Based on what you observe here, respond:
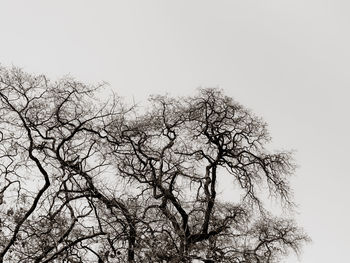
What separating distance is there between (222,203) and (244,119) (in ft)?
9.57

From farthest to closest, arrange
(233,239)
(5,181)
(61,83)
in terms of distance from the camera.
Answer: (233,239)
(61,83)
(5,181)

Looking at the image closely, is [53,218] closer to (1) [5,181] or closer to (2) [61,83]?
(1) [5,181]

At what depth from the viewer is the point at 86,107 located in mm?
13133

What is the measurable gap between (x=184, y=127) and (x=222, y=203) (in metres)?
2.85

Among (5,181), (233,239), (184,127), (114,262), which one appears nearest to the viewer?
(114,262)

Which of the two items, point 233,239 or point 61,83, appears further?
point 233,239

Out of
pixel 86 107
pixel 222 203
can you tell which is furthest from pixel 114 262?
pixel 222 203

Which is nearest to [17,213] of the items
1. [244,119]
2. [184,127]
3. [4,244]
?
[4,244]

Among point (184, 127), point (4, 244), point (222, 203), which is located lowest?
point (4, 244)

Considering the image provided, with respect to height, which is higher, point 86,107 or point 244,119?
point 244,119

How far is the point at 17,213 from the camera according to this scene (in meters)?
9.05

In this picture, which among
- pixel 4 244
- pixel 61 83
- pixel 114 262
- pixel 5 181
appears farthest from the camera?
pixel 61 83

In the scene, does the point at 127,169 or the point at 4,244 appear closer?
the point at 4,244

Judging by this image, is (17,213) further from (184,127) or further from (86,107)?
(184,127)
